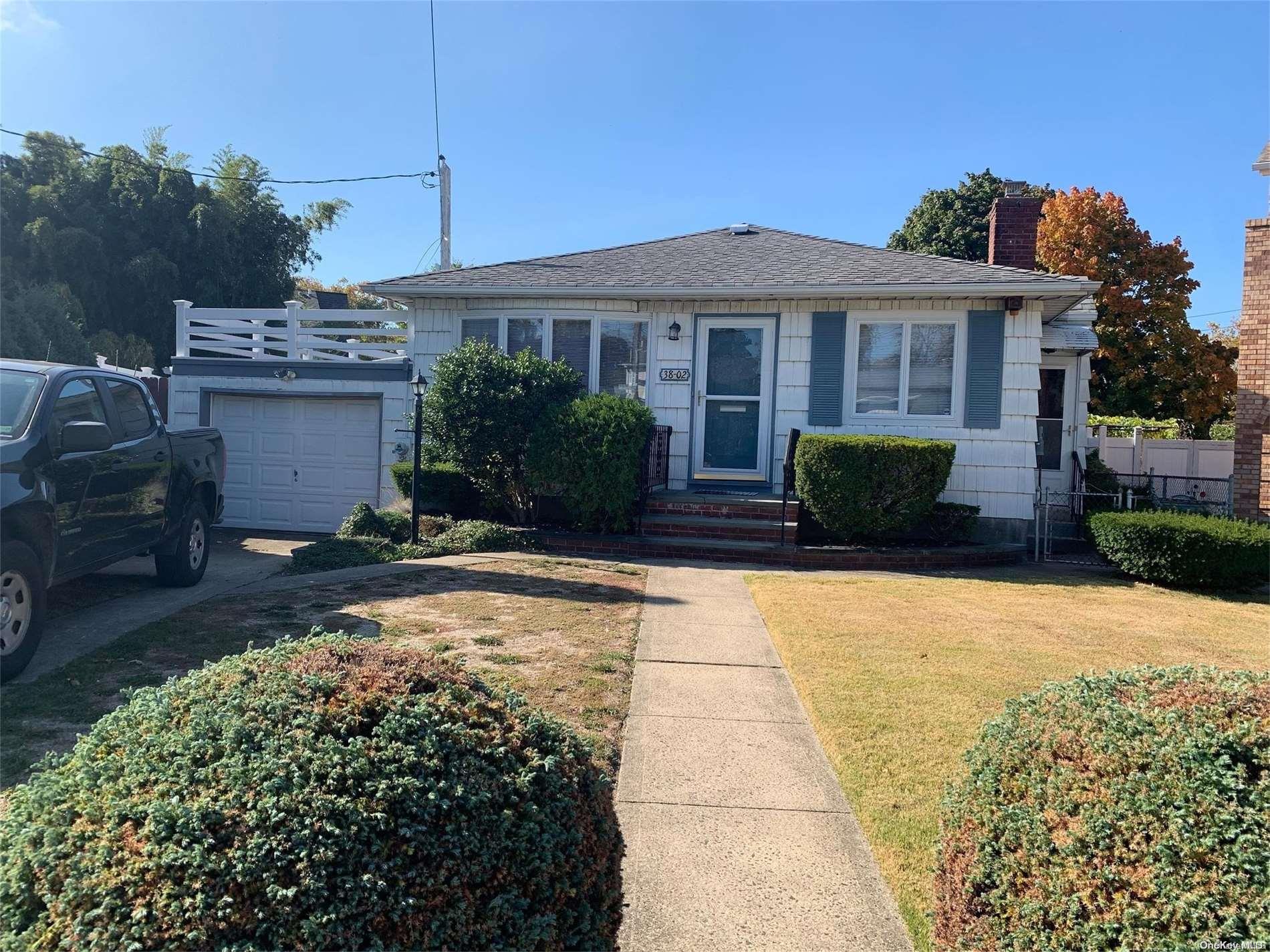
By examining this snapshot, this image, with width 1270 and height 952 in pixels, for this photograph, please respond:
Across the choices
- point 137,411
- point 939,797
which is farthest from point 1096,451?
point 137,411

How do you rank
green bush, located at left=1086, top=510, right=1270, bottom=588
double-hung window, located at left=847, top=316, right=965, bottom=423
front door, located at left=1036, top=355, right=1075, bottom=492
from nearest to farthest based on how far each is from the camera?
green bush, located at left=1086, top=510, right=1270, bottom=588, double-hung window, located at left=847, top=316, right=965, bottom=423, front door, located at left=1036, top=355, right=1075, bottom=492

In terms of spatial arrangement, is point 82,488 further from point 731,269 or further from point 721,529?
point 731,269

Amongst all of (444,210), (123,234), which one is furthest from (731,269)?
(123,234)

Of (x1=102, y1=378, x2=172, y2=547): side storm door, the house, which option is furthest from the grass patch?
(x1=102, y1=378, x2=172, y2=547): side storm door

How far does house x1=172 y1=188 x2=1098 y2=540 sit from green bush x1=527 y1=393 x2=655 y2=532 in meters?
1.99

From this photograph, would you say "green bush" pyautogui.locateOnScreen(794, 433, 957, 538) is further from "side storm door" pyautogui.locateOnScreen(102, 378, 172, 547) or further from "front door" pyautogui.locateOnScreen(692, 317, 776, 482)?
"side storm door" pyautogui.locateOnScreen(102, 378, 172, 547)

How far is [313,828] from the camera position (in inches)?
72.2

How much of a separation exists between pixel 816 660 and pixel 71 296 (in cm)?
2610

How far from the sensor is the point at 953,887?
260 centimetres

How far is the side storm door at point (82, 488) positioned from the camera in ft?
18.5

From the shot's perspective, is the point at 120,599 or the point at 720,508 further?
the point at 720,508

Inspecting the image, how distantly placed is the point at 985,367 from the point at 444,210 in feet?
43.7

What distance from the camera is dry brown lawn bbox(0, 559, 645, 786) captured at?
14.9 ft

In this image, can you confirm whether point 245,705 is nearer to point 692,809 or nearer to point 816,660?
point 692,809
